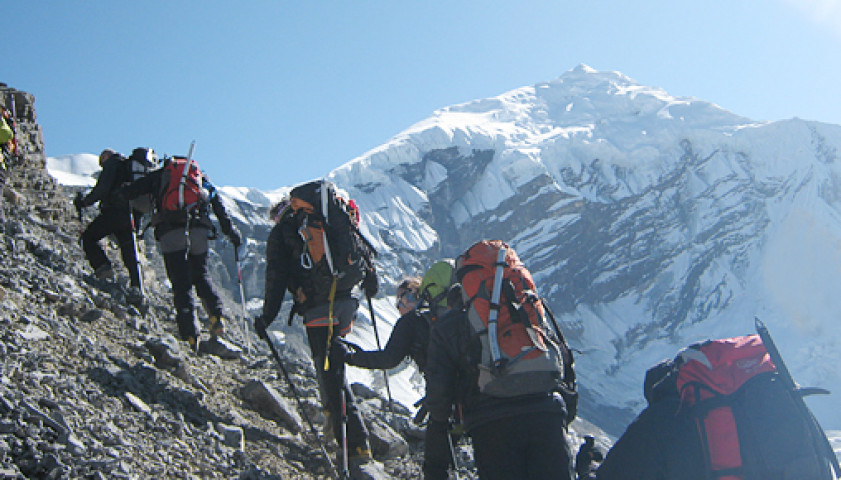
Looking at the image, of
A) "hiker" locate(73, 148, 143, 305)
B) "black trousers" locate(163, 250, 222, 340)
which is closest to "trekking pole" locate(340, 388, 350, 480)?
"black trousers" locate(163, 250, 222, 340)

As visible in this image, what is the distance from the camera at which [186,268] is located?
6250mm

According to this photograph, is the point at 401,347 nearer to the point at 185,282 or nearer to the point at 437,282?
the point at 437,282

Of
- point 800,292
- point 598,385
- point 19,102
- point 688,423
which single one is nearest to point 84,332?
point 688,423

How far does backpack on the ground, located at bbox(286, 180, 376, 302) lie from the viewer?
4.92m

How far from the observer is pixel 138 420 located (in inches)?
161

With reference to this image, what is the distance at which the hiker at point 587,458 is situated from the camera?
4184mm

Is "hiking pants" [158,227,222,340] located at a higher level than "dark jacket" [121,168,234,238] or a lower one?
lower

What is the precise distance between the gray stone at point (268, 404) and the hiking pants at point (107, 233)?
7.76 feet

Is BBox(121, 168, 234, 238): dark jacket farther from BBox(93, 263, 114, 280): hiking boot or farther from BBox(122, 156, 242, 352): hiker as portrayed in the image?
BBox(93, 263, 114, 280): hiking boot

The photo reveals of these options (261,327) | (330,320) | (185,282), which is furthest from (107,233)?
(330,320)

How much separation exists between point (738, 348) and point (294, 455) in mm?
3001

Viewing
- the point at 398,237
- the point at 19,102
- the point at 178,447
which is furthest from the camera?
the point at 398,237

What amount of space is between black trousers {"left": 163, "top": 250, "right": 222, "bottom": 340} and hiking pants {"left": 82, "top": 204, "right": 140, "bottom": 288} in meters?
1.14

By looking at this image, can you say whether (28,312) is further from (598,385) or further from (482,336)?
(598,385)
